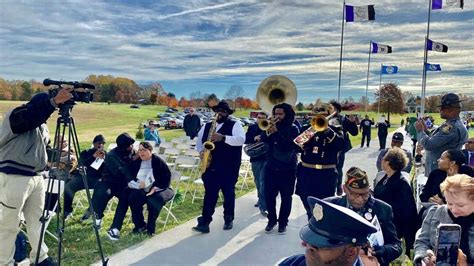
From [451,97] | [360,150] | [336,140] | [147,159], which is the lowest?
[360,150]

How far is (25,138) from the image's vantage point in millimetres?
4566

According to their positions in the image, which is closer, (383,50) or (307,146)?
(307,146)

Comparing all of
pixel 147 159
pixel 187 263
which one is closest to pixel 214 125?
pixel 147 159

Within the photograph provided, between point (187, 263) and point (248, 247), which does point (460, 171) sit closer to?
point (248, 247)

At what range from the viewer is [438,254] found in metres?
2.94

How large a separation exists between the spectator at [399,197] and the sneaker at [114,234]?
3.58 metres

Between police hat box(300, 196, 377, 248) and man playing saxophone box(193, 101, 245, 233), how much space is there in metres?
4.51

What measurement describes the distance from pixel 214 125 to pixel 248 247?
74.9 inches

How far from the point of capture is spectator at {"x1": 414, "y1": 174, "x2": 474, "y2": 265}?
11.5ft

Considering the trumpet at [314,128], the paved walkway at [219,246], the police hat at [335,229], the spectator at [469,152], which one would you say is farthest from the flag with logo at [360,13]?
the police hat at [335,229]

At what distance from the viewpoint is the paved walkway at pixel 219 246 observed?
18.0 feet

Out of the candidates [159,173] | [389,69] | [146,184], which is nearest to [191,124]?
[159,173]

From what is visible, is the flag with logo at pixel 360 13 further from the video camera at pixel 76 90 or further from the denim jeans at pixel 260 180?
the video camera at pixel 76 90

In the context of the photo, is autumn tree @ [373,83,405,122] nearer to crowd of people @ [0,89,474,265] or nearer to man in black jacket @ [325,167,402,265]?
crowd of people @ [0,89,474,265]
